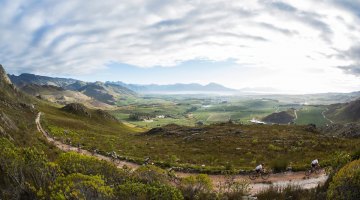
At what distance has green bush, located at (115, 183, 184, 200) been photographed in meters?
12.4

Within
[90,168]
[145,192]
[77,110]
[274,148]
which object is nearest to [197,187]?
[145,192]

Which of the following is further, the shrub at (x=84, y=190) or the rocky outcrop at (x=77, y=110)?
the rocky outcrop at (x=77, y=110)

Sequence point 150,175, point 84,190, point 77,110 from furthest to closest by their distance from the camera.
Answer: point 77,110 → point 150,175 → point 84,190

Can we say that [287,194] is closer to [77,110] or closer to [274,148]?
[274,148]

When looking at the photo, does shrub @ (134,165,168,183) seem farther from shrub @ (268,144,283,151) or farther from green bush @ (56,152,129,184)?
shrub @ (268,144,283,151)

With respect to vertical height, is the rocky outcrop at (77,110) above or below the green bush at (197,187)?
below

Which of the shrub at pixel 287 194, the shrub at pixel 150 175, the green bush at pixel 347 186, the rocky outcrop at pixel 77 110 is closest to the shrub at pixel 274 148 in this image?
the shrub at pixel 287 194

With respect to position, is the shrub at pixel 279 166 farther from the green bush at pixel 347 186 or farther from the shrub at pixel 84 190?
the shrub at pixel 84 190

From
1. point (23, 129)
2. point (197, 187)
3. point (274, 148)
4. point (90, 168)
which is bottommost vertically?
point (274, 148)

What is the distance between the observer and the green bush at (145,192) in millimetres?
12426

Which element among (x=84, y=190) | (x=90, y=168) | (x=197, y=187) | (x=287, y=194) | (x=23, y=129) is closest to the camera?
(x=84, y=190)

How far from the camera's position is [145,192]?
12.9 m

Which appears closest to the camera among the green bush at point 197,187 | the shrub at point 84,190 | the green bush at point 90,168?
the shrub at point 84,190

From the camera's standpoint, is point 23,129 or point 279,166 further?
point 23,129
